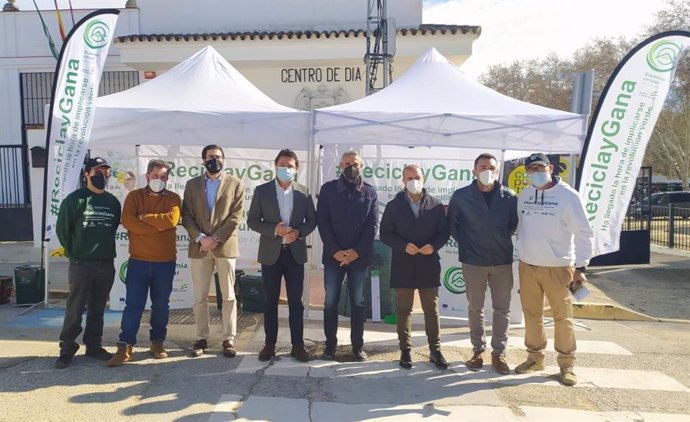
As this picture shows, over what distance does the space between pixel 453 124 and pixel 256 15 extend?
997cm

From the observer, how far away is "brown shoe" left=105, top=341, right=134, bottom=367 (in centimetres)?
512

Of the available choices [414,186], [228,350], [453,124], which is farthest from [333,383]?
[453,124]

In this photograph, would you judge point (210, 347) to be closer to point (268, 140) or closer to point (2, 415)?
point (2, 415)

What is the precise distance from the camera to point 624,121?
6898mm

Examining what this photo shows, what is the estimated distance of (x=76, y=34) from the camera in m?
6.71

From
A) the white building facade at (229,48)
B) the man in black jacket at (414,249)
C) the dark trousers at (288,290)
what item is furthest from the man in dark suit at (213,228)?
the white building facade at (229,48)

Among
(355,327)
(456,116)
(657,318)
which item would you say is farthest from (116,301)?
(657,318)

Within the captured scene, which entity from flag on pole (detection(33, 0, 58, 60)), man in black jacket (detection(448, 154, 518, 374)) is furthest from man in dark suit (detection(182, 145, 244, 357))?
flag on pole (detection(33, 0, 58, 60))

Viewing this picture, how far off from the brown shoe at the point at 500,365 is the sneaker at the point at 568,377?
18.2 inches

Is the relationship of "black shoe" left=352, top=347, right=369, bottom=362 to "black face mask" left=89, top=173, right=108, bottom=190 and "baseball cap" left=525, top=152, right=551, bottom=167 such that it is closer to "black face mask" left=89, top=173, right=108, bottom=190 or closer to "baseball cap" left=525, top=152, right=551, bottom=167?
"baseball cap" left=525, top=152, right=551, bottom=167

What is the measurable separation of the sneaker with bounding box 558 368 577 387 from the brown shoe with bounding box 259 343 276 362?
2656 mm

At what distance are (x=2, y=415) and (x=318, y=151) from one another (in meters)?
4.58

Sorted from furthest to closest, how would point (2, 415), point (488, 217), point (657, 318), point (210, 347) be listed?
point (657, 318), point (210, 347), point (488, 217), point (2, 415)

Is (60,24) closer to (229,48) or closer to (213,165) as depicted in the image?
(229,48)
